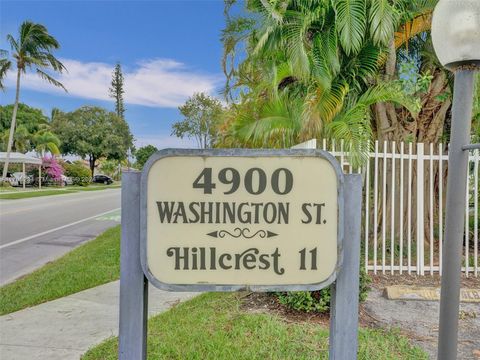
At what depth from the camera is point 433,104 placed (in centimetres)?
786

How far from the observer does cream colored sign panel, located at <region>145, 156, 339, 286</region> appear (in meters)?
1.88

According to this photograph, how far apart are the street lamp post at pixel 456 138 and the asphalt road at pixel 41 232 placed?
6240 mm

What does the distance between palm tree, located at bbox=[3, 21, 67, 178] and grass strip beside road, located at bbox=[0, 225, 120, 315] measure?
83.0ft

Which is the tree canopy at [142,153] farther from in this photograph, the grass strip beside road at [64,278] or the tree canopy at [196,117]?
the grass strip beside road at [64,278]

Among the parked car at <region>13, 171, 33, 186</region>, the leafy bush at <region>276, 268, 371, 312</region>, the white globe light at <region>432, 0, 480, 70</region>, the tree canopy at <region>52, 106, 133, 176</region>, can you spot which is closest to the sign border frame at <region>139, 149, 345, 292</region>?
the white globe light at <region>432, 0, 480, 70</region>

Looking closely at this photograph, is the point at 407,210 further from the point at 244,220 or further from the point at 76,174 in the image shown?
the point at 76,174

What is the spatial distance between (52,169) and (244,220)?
→ 130 ft

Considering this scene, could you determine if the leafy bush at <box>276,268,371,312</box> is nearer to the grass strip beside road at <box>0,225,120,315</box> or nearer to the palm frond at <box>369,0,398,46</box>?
the grass strip beside road at <box>0,225,120,315</box>

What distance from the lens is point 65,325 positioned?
13.5 ft

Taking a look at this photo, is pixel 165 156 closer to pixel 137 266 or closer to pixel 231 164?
pixel 231 164

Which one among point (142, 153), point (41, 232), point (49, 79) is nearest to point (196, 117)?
point (49, 79)

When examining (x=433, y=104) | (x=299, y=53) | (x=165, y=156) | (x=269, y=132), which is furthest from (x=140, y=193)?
(x=433, y=104)

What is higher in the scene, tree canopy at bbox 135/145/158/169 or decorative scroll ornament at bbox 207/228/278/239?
tree canopy at bbox 135/145/158/169

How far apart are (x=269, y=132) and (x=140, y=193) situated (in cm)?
570
